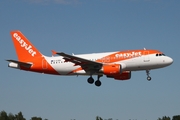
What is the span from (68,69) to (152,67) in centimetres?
1229

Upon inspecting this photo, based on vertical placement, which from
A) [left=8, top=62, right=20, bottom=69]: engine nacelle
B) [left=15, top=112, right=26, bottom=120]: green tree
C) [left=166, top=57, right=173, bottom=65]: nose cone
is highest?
[left=8, top=62, right=20, bottom=69]: engine nacelle

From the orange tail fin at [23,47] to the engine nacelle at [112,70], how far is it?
39.3ft

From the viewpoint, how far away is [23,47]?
72.1 meters

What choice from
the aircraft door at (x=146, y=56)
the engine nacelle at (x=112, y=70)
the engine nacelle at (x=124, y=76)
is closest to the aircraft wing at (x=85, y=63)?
the engine nacelle at (x=112, y=70)

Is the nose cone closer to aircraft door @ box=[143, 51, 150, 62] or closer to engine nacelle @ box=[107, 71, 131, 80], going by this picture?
aircraft door @ box=[143, 51, 150, 62]

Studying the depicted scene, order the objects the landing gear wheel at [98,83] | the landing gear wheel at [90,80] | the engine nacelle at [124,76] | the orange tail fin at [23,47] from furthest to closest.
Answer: the orange tail fin at [23,47], the landing gear wheel at [98,83], the engine nacelle at [124,76], the landing gear wheel at [90,80]

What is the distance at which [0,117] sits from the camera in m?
117

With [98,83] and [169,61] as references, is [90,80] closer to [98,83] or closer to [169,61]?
[98,83]

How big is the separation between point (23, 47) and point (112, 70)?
1671 cm

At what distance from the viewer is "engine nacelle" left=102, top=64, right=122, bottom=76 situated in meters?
62.7

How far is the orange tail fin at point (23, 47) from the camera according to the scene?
70.7 meters

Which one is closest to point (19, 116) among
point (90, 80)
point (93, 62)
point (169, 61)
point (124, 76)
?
point (90, 80)

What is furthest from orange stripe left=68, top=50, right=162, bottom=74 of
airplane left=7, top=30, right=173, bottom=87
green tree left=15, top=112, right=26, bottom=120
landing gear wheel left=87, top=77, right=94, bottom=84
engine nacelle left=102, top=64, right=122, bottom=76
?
green tree left=15, top=112, right=26, bottom=120

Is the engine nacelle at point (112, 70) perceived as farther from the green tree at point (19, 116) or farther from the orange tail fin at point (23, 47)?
the green tree at point (19, 116)
